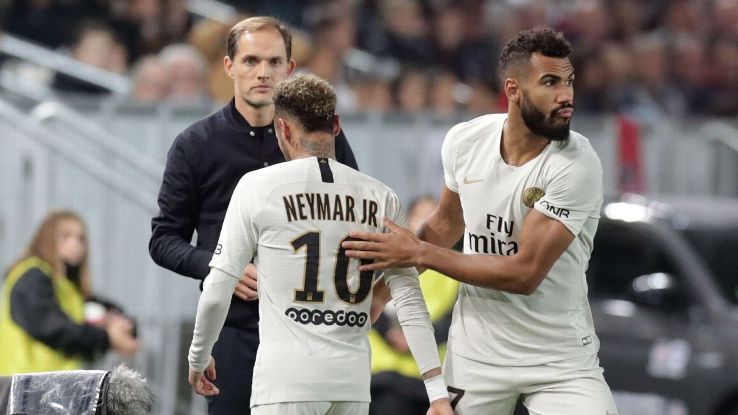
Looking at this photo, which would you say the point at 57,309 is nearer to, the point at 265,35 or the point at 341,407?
the point at 265,35

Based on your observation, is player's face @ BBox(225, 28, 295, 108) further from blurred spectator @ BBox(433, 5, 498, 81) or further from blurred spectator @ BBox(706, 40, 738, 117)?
blurred spectator @ BBox(706, 40, 738, 117)

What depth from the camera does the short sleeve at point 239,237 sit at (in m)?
4.83

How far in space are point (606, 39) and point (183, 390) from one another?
792cm

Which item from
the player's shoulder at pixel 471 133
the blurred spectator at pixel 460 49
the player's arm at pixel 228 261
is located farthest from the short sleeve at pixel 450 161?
the blurred spectator at pixel 460 49

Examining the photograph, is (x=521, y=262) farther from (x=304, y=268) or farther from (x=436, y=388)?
(x=304, y=268)

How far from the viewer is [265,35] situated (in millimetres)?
5711

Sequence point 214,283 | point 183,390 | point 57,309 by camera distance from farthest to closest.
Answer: point 183,390
point 57,309
point 214,283

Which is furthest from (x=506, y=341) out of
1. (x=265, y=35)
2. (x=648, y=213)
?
(x=648, y=213)

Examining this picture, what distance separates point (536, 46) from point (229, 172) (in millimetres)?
1283

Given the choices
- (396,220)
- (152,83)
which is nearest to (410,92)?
(152,83)

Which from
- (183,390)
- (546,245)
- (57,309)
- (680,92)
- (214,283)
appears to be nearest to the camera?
(214,283)

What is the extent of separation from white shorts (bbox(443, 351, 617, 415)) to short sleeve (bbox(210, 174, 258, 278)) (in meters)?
1.03

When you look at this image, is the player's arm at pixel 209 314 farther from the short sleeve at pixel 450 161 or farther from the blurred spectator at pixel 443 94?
the blurred spectator at pixel 443 94

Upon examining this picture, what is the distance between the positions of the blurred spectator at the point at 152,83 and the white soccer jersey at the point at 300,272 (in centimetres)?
568
